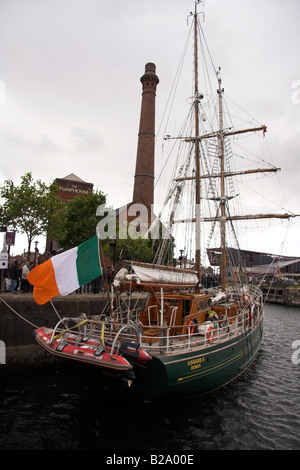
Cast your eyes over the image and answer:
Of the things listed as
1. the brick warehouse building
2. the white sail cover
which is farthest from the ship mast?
the brick warehouse building

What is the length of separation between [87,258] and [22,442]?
5288 millimetres

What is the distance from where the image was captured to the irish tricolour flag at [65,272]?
8.55 metres

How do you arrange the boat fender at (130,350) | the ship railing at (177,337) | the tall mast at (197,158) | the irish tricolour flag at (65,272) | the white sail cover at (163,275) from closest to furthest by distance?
the boat fender at (130,350) → the irish tricolour flag at (65,272) → the ship railing at (177,337) → the white sail cover at (163,275) → the tall mast at (197,158)

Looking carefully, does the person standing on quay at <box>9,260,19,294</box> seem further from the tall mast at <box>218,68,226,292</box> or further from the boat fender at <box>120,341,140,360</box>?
the tall mast at <box>218,68,226,292</box>

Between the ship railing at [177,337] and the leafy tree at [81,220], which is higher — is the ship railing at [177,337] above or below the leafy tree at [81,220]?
below

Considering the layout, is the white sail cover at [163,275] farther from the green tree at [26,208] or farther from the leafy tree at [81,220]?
the leafy tree at [81,220]

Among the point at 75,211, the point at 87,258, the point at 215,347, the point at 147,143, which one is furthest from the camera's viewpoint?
the point at 147,143

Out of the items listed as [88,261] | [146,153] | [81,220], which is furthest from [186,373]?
[146,153]

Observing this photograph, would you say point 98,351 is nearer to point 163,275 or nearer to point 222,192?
point 163,275

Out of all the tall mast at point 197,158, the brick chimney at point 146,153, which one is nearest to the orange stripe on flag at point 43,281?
the tall mast at point 197,158

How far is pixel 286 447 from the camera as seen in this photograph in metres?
8.54

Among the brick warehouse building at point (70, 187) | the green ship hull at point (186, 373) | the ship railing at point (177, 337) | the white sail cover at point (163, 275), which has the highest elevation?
the brick warehouse building at point (70, 187)
